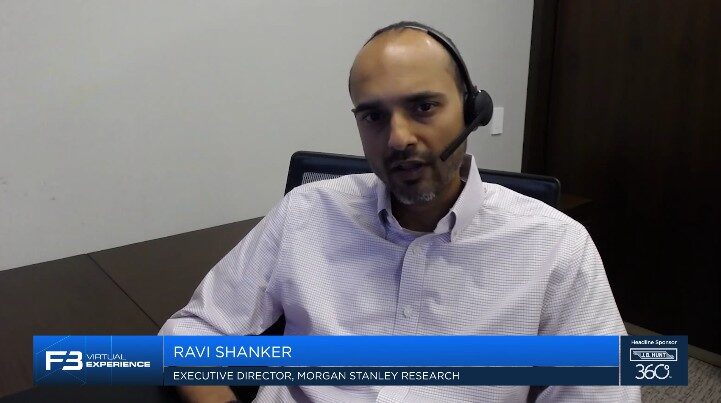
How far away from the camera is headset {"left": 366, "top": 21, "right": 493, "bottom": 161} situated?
87cm

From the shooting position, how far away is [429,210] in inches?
35.9

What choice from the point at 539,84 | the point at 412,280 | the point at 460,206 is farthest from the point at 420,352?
the point at 539,84

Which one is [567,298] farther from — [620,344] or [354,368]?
[354,368]

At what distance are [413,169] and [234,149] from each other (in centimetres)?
86

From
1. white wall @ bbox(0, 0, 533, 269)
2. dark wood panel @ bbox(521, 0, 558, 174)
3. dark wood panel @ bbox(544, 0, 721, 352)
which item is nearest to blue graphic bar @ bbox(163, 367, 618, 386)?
white wall @ bbox(0, 0, 533, 269)

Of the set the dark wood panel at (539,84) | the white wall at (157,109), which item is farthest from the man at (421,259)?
the dark wood panel at (539,84)

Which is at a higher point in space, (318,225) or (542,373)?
(318,225)

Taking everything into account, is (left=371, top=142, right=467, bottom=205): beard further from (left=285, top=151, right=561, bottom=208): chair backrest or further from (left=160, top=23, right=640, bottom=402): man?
(left=285, top=151, right=561, bottom=208): chair backrest

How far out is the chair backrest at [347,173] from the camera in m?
1.02

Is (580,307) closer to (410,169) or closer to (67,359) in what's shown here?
(410,169)

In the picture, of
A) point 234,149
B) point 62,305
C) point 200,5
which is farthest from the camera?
point 234,149

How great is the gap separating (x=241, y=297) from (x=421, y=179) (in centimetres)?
38

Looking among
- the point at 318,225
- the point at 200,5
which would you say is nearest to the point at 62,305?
the point at 318,225

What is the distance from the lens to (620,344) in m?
0.76
